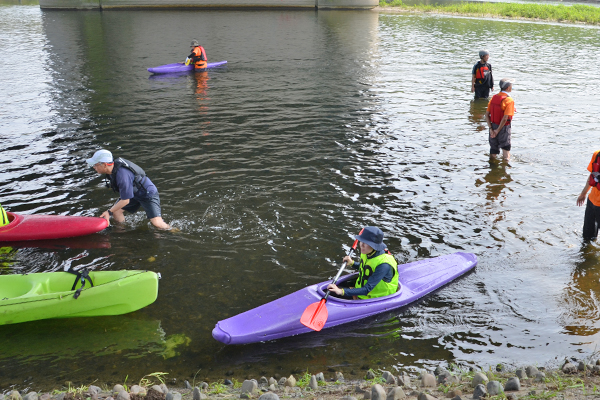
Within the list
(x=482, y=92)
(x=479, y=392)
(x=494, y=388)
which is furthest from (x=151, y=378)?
(x=482, y=92)

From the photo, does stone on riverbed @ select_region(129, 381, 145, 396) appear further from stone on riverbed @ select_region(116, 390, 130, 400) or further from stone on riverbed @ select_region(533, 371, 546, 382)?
stone on riverbed @ select_region(533, 371, 546, 382)

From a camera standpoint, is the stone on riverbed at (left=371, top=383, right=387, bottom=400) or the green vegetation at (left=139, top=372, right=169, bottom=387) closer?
the stone on riverbed at (left=371, top=383, right=387, bottom=400)

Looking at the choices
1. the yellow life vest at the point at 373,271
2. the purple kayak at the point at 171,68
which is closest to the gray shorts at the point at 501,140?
the yellow life vest at the point at 373,271

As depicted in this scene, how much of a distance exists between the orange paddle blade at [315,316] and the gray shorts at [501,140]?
269 inches

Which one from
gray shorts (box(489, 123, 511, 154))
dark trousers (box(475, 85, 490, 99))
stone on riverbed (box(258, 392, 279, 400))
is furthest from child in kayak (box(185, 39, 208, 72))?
stone on riverbed (box(258, 392, 279, 400))

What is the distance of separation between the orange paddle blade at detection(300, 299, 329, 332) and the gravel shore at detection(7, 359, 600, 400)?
648 mm

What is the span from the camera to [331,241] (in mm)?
8109

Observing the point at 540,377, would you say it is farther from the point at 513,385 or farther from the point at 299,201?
the point at 299,201

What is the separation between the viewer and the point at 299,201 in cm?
955

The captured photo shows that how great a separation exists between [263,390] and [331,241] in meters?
3.60

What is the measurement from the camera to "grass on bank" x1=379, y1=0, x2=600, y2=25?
125 ft

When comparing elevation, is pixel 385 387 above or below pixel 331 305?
below

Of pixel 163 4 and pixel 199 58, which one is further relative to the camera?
pixel 163 4

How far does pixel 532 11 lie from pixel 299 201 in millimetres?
41299
